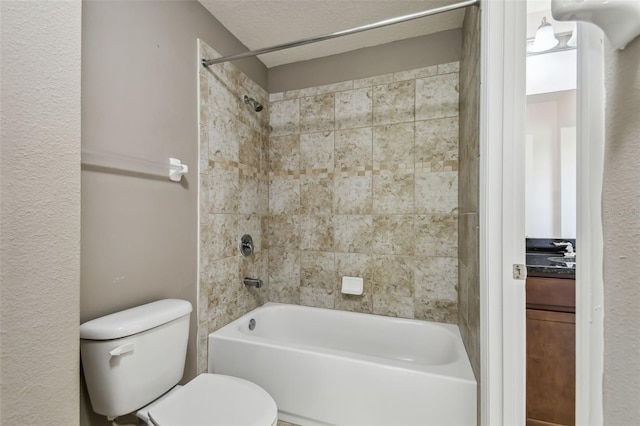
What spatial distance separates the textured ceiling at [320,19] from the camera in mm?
1672

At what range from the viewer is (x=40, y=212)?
70 cm

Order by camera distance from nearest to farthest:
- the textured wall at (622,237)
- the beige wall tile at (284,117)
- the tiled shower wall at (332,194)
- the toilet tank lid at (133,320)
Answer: the textured wall at (622,237)
the toilet tank lid at (133,320)
the tiled shower wall at (332,194)
the beige wall tile at (284,117)

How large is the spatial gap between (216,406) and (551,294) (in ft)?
5.67

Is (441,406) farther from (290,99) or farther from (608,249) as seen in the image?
(290,99)

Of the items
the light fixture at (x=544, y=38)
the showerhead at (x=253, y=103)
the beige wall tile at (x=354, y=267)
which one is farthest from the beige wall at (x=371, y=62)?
the beige wall tile at (x=354, y=267)

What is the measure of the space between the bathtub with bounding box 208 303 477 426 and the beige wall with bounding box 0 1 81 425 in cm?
92

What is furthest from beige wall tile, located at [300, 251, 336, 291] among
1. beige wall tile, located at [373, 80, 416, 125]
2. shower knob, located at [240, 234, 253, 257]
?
beige wall tile, located at [373, 80, 416, 125]

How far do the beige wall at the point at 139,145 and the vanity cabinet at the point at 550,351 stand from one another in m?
1.87

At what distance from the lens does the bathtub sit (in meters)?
1.27

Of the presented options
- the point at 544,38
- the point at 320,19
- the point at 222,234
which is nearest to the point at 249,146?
the point at 222,234

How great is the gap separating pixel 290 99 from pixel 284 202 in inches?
33.8

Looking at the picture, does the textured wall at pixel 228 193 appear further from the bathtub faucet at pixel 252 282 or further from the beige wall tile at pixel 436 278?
the beige wall tile at pixel 436 278

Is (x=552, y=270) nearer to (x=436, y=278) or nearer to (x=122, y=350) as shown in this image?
(x=436, y=278)

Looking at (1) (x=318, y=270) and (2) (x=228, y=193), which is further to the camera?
(1) (x=318, y=270)
